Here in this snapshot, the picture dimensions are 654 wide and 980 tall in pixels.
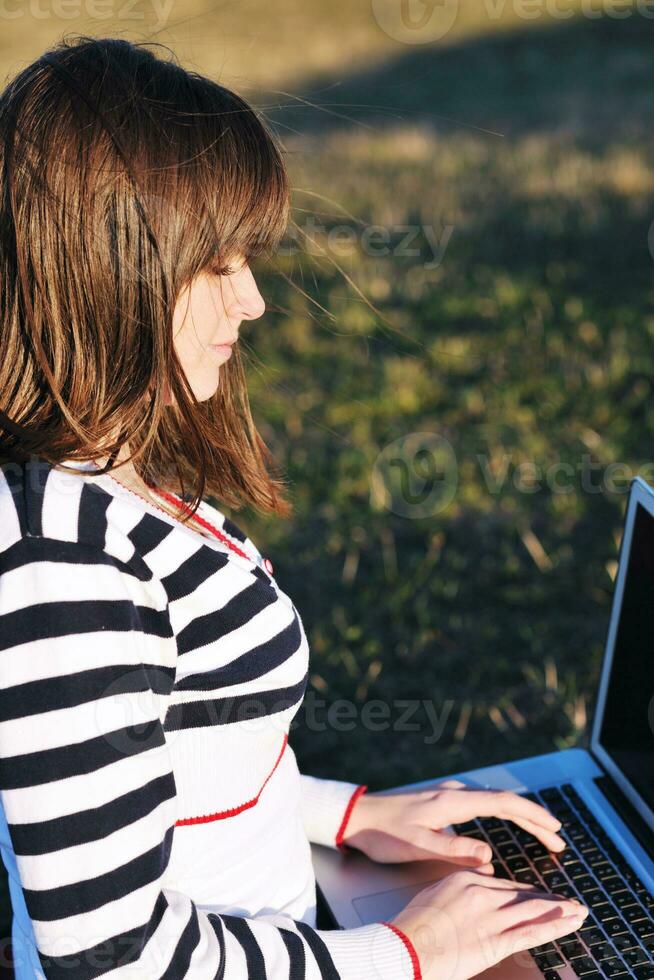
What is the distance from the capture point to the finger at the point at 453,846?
1913 mm

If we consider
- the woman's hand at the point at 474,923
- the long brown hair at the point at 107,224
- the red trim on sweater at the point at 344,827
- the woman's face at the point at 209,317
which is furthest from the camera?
the red trim on sweater at the point at 344,827

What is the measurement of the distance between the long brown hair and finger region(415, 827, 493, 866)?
3.04ft

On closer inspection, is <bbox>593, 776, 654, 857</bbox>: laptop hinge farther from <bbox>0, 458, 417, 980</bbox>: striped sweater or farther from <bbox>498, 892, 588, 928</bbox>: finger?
<bbox>0, 458, 417, 980</bbox>: striped sweater

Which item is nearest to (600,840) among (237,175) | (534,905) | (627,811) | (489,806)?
(627,811)

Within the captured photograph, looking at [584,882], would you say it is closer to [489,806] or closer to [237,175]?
[489,806]

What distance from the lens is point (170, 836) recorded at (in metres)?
1.46

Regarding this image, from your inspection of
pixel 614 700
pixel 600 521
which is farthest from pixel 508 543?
pixel 614 700

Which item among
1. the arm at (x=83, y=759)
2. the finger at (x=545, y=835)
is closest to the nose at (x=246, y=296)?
the arm at (x=83, y=759)

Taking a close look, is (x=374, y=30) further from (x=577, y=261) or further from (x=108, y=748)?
(x=108, y=748)

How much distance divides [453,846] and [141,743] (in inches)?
32.7

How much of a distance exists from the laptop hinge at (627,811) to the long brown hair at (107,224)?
47.5 inches

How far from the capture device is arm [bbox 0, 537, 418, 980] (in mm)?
1256

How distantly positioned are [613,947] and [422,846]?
36 cm

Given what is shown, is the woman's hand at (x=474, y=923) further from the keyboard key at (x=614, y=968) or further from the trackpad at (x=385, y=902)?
the trackpad at (x=385, y=902)
